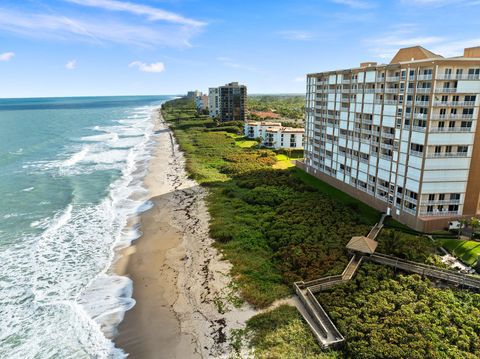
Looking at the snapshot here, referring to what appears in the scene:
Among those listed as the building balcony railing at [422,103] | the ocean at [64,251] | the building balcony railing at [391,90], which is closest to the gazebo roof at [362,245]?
the building balcony railing at [422,103]

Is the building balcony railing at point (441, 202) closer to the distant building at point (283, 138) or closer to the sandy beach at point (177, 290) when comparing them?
the sandy beach at point (177, 290)

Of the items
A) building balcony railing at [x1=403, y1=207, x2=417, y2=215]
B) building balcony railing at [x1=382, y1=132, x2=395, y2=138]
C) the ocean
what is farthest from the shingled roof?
the ocean

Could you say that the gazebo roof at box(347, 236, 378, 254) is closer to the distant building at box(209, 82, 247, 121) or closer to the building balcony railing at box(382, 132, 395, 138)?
the building balcony railing at box(382, 132, 395, 138)

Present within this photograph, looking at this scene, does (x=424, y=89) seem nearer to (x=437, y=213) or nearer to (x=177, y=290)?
(x=437, y=213)

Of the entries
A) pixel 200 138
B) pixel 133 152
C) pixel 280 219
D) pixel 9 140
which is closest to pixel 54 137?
pixel 9 140

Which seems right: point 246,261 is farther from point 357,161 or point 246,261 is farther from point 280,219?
point 357,161

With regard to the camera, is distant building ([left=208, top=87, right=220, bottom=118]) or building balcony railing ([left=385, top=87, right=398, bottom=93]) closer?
building balcony railing ([left=385, top=87, right=398, bottom=93])
